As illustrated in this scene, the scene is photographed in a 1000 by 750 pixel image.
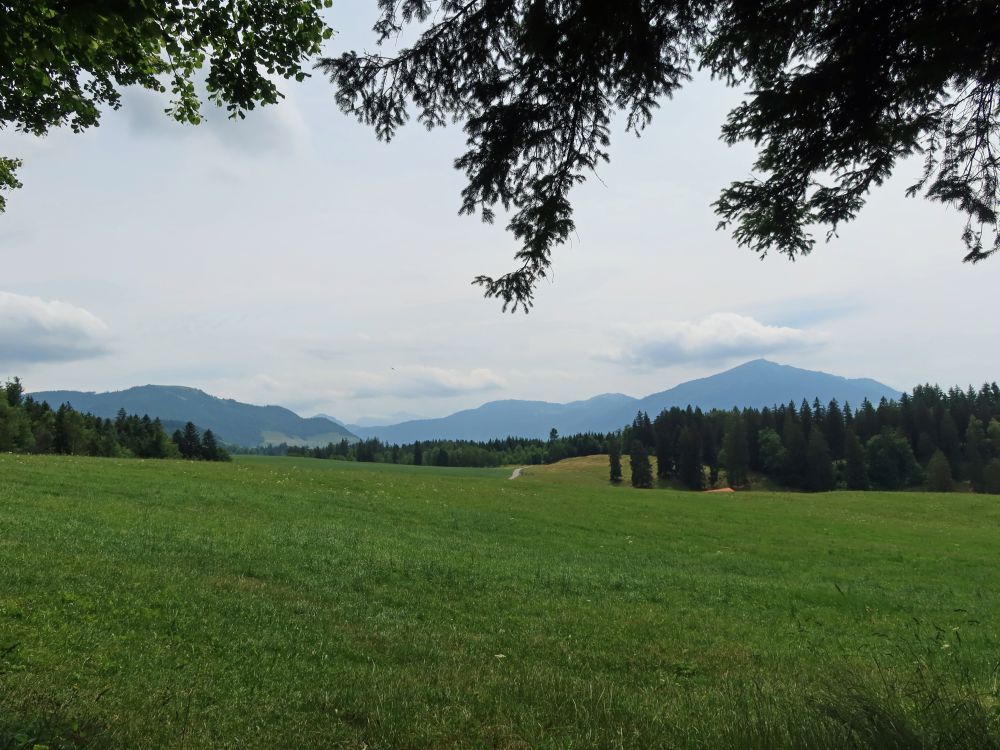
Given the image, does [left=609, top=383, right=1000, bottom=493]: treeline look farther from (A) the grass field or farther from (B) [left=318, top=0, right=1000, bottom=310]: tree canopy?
(B) [left=318, top=0, right=1000, bottom=310]: tree canopy

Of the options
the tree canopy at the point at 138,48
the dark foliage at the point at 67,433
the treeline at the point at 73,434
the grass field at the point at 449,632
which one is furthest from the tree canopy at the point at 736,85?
the dark foliage at the point at 67,433

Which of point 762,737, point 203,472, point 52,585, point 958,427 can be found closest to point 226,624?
point 52,585

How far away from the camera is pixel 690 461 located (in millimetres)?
129375

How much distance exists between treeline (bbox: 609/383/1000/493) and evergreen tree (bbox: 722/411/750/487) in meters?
0.20

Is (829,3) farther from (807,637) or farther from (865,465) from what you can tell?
(865,465)

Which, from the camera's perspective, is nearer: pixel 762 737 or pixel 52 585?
pixel 762 737

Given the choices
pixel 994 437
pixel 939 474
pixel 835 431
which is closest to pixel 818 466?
pixel 835 431

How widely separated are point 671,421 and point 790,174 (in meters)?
144

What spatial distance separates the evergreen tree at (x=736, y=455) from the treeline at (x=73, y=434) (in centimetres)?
10716

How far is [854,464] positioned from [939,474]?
13483mm

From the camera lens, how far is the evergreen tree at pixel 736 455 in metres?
122

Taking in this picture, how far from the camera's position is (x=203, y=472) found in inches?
1394

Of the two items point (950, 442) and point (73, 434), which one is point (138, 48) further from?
point (950, 442)

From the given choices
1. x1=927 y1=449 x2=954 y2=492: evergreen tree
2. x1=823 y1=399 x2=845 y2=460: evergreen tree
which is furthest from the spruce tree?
x1=927 y1=449 x2=954 y2=492: evergreen tree
